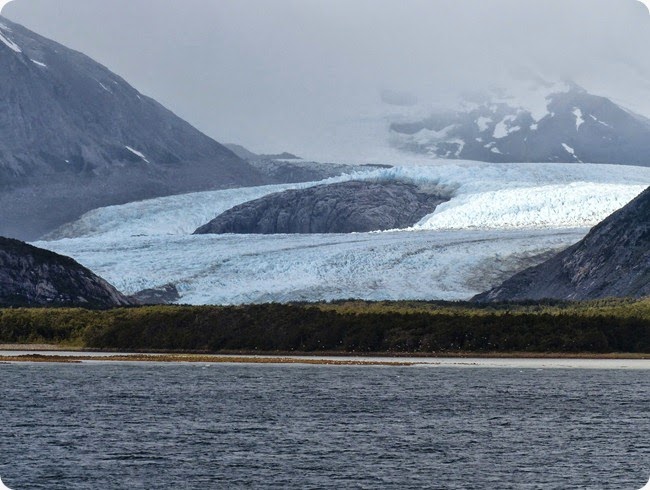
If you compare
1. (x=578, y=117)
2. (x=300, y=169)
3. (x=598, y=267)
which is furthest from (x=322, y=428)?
(x=578, y=117)

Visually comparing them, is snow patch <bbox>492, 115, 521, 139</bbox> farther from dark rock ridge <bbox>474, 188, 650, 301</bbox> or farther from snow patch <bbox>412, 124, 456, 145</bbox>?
dark rock ridge <bbox>474, 188, 650, 301</bbox>

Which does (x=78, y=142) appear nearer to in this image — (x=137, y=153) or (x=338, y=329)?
(x=137, y=153)

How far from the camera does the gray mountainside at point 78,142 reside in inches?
4975

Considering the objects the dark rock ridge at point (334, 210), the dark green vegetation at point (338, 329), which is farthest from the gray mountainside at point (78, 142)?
the dark green vegetation at point (338, 329)

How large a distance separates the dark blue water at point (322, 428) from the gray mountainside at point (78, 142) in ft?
287

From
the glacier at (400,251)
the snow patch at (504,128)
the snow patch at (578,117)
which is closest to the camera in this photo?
the glacier at (400,251)

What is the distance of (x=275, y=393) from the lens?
32.6m

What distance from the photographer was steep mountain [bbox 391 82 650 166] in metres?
139

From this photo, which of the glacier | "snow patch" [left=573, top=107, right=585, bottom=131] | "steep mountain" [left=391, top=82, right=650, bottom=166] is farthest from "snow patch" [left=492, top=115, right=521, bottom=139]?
the glacier

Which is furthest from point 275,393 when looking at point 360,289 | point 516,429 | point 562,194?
→ point 562,194

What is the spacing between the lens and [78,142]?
134750mm

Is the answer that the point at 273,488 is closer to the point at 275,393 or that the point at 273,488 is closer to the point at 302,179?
the point at 275,393

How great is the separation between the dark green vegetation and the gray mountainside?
74.8 metres

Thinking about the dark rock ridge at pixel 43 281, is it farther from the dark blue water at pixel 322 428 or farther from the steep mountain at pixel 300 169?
the steep mountain at pixel 300 169
